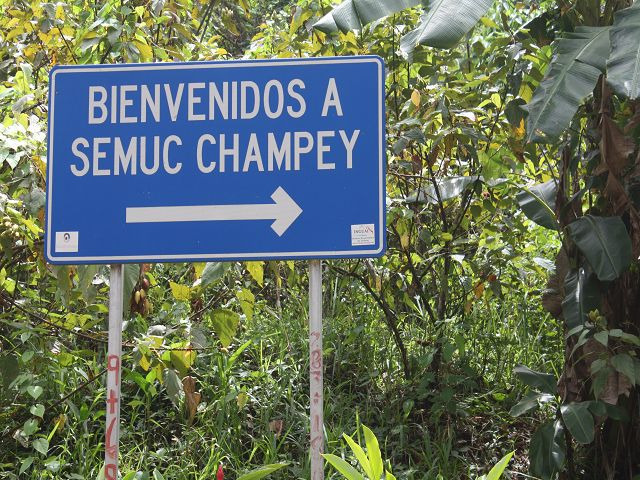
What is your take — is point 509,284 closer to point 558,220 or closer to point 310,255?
point 558,220

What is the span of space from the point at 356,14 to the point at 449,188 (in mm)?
1378

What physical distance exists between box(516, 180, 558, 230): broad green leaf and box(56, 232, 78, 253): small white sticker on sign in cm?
216

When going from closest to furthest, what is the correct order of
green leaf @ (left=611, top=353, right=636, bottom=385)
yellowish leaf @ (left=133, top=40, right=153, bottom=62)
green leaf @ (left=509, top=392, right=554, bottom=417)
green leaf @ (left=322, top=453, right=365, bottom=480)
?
green leaf @ (left=322, top=453, right=365, bottom=480)
green leaf @ (left=611, top=353, right=636, bottom=385)
green leaf @ (left=509, top=392, right=554, bottom=417)
yellowish leaf @ (left=133, top=40, right=153, bottom=62)

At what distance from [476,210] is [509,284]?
17.6 inches

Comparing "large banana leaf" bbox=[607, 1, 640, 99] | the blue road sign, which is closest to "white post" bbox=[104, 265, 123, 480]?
the blue road sign

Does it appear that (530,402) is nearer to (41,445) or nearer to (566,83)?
(566,83)

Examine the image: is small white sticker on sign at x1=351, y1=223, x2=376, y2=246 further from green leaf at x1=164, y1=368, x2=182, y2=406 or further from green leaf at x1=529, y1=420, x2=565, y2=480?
green leaf at x1=529, y1=420, x2=565, y2=480

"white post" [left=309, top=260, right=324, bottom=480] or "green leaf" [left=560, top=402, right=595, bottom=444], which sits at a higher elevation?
"white post" [left=309, top=260, right=324, bottom=480]

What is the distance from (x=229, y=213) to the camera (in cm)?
245

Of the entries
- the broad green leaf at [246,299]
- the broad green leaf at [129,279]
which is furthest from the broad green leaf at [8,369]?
the broad green leaf at [246,299]

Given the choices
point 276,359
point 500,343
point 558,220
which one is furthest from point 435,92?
point 276,359

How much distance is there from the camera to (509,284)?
4508 millimetres

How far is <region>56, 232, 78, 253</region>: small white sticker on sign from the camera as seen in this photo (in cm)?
249

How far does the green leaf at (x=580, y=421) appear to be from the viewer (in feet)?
10.7
